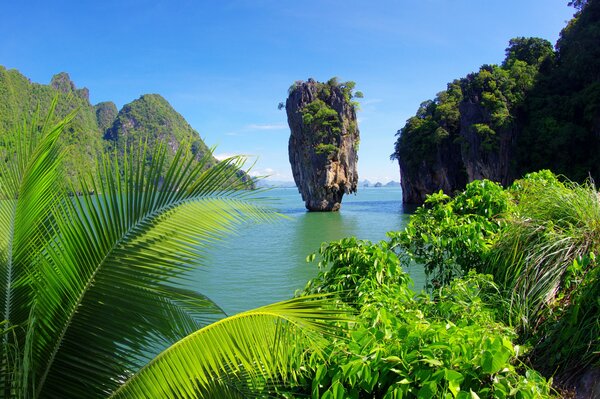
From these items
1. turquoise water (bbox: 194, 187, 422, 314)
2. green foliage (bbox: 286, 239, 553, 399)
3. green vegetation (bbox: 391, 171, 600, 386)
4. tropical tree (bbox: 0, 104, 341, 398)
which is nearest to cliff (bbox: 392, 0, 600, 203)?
turquoise water (bbox: 194, 187, 422, 314)

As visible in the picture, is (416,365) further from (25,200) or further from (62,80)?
(62,80)

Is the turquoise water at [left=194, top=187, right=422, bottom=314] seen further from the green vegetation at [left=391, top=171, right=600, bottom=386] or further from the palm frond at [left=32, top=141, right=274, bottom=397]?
the green vegetation at [left=391, top=171, right=600, bottom=386]

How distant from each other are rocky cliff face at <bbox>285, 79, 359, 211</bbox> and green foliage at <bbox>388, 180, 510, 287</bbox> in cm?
3261

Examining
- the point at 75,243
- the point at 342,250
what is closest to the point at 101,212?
the point at 75,243

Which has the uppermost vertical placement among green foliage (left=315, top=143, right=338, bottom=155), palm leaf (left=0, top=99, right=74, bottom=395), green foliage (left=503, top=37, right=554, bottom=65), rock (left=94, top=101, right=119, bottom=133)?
rock (left=94, top=101, right=119, bottom=133)

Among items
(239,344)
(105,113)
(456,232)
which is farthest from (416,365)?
(105,113)

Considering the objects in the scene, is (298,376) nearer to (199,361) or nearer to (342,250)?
(199,361)

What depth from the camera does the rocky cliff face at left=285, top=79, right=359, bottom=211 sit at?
124 feet

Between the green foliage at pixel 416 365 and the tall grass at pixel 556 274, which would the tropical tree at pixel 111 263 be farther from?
the tall grass at pixel 556 274

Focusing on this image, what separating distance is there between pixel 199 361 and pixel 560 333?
219 cm

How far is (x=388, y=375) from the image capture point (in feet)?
6.04

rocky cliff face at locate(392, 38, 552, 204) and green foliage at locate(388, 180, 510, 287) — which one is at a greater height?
rocky cliff face at locate(392, 38, 552, 204)

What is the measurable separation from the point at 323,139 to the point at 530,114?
15.6 m

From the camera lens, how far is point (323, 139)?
38438 mm
